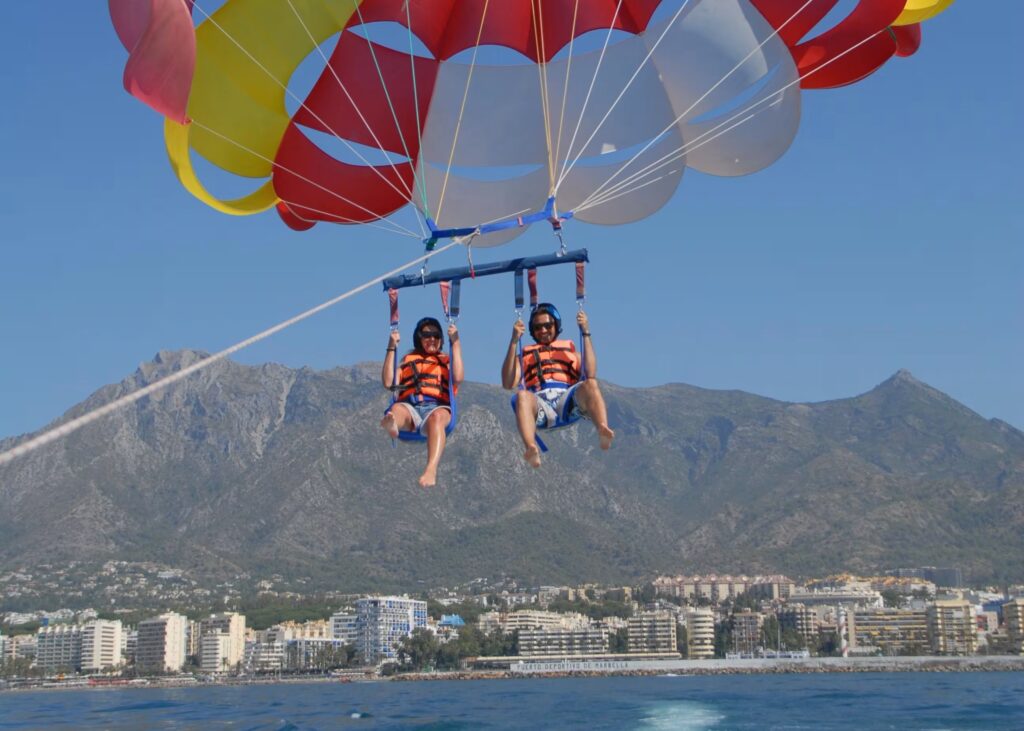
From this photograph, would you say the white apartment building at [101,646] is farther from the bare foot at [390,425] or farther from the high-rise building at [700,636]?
the bare foot at [390,425]

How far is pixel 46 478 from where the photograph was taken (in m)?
185

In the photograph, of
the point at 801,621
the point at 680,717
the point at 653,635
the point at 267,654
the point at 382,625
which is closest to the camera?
the point at 680,717

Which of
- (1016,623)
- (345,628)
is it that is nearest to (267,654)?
(345,628)

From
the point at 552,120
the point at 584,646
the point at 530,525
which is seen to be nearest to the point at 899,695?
the point at 552,120

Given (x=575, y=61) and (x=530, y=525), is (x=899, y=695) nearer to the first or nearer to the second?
(x=575, y=61)

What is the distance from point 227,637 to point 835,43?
11267cm

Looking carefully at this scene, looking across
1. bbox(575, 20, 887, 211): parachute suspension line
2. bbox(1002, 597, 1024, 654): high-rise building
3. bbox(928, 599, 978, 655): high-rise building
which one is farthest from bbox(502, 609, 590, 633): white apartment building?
bbox(575, 20, 887, 211): parachute suspension line

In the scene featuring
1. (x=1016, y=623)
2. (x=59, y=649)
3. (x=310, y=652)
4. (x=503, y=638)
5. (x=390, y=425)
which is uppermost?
(x=390, y=425)

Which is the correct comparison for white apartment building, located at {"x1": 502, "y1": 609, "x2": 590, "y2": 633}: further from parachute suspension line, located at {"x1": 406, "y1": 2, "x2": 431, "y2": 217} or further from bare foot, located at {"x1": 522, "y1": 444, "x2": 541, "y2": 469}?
bare foot, located at {"x1": 522, "y1": 444, "x2": 541, "y2": 469}

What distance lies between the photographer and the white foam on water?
32.8 m

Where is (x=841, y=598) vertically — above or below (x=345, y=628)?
above

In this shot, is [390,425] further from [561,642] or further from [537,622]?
[537,622]

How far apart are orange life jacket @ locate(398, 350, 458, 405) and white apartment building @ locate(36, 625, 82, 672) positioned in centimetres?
11484

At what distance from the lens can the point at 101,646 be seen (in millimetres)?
117812
